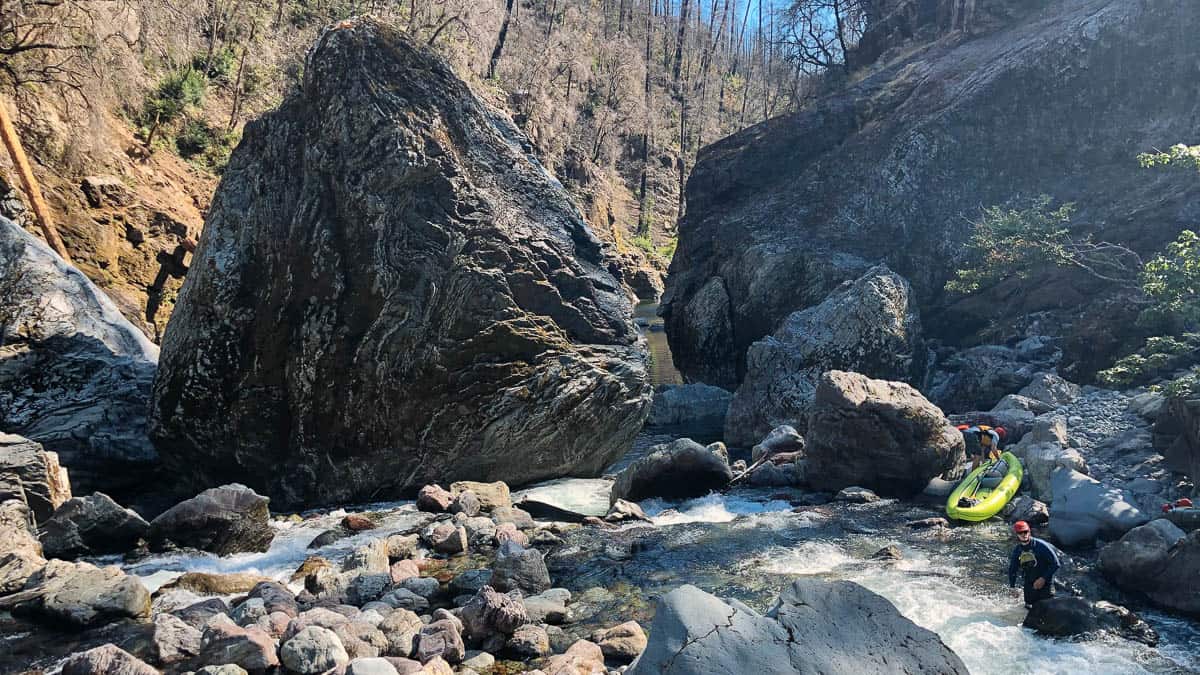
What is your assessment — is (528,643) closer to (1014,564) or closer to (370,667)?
(370,667)

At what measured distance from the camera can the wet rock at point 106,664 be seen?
→ 6160 mm

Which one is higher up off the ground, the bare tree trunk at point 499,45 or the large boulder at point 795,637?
the bare tree trunk at point 499,45

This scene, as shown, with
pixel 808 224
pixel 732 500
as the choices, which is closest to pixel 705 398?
pixel 808 224

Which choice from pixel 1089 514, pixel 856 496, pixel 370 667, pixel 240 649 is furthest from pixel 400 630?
pixel 1089 514

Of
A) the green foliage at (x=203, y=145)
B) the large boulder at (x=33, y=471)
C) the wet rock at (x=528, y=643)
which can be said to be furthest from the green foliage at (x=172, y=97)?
the wet rock at (x=528, y=643)

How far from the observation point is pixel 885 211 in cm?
2580

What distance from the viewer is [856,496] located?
13.2 m

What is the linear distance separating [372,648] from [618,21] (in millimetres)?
79029

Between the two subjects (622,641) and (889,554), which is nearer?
(622,641)

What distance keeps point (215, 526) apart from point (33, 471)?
Result: 7.48 feet

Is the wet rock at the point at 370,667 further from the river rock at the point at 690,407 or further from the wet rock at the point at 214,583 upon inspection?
the river rock at the point at 690,407

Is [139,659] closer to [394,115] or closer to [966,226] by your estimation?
[394,115]

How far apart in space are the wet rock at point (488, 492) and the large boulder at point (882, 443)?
5.74 metres

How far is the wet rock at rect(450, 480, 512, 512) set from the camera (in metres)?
12.1
